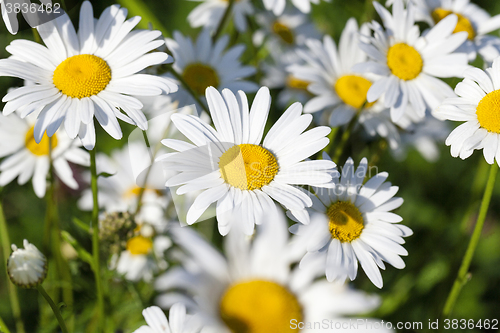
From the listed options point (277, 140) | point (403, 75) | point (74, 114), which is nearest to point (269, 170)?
point (277, 140)

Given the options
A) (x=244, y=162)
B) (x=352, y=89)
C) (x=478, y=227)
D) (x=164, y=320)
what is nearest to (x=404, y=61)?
(x=352, y=89)

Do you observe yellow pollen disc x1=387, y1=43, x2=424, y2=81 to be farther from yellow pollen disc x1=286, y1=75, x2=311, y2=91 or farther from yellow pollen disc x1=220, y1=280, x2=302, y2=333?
yellow pollen disc x1=220, y1=280, x2=302, y2=333

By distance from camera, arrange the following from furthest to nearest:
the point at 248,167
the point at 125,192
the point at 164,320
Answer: the point at 125,192
the point at 248,167
the point at 164,320

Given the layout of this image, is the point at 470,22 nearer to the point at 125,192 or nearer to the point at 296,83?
the point at 296,83

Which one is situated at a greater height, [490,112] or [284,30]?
[284,30]

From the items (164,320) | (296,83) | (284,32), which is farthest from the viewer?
(284,32)

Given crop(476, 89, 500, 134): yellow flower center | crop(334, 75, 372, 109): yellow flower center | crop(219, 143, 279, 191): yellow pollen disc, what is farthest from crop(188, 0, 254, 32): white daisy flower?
crop(476, 89, 500, 134): yellow flower center
